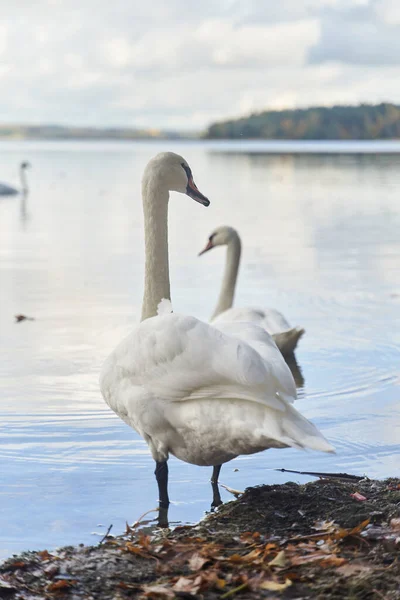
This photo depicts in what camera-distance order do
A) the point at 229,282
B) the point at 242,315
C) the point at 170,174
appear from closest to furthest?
the point at 170,174 → the point at 242,315 → the point at 229,282

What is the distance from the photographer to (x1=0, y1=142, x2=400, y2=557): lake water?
17.0 ft

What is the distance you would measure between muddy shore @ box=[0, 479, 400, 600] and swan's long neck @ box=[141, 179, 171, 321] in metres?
1.38

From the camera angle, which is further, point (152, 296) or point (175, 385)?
point (152, 296)

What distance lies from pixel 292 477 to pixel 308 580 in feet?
5.96

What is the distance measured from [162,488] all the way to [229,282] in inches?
180

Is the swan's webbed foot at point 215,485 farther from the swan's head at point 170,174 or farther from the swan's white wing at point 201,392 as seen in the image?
the swan's head at point 170,174

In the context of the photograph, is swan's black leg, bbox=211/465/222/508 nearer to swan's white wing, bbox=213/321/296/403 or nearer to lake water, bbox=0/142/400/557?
lake water, bbox=0/142/400/557

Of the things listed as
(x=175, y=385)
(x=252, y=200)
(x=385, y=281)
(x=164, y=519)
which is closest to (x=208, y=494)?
(x=164, y=519)

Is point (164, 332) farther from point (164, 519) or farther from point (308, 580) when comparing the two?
point (308, 580)

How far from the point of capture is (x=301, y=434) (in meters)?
3.99

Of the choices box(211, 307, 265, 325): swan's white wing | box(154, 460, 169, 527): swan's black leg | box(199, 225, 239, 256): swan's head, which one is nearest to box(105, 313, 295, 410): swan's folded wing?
box(154, 460, 169, 527): swan's black leg

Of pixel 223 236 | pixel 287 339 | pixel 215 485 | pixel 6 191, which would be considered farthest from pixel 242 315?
pixel 6 191

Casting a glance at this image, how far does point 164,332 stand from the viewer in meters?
4.48

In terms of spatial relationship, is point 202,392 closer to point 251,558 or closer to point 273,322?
point 251,558
